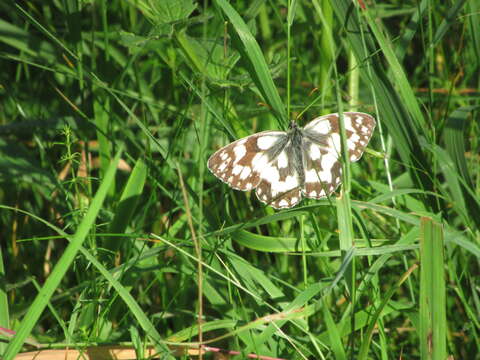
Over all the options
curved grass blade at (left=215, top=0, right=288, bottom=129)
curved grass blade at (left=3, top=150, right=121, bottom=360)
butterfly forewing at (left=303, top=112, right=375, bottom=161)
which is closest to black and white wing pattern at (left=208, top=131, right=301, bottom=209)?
butterfly forewing at (left=303, top=112, right=375, bottom=161)

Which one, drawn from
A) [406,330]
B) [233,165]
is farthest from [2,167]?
[406,330]

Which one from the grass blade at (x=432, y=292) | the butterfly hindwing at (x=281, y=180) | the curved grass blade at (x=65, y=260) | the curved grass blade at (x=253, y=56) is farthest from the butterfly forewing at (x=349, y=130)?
the curved grass blade at (x=65, y=260)

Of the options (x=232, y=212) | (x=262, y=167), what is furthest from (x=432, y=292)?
(x=232, y=212)

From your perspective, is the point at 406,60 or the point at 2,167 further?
the point at 406,60

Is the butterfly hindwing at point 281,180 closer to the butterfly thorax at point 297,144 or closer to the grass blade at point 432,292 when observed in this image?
the butterfly thorax at point 297,144

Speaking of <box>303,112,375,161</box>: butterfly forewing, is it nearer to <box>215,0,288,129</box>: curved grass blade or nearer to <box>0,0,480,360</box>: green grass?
<box>0,0,480,360</box>: green grass

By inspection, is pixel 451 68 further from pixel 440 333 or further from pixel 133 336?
pixel 133 336
